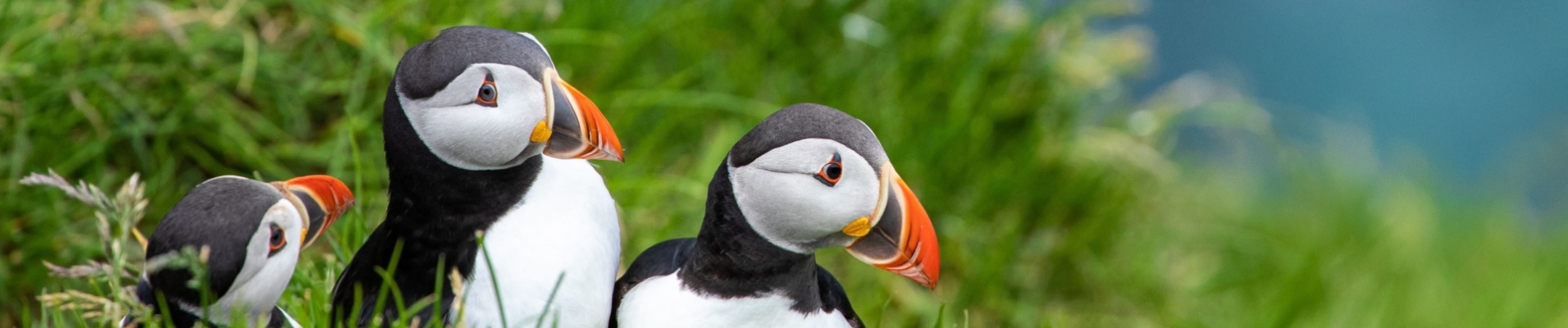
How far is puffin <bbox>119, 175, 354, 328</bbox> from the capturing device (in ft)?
5.04

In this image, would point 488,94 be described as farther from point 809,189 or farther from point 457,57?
point 809,189

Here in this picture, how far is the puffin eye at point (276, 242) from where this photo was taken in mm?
1589

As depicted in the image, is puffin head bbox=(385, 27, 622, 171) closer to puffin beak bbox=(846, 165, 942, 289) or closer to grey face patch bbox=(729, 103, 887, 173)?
grey face patch bbox=(729, 103, 887, 173)

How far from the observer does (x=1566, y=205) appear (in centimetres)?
575

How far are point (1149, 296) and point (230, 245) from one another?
10.3ft

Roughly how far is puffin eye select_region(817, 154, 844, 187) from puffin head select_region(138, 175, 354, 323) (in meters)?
0.69

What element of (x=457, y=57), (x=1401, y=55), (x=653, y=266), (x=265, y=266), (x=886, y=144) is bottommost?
(x=265, y=266)

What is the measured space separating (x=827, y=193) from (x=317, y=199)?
70 cm

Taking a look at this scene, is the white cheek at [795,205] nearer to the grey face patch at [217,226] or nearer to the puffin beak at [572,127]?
the puffin beak at [572,127]

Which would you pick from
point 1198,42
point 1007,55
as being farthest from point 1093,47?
point 1198,42

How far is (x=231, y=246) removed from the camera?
5.04ft

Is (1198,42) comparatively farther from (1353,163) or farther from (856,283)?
(856,283)

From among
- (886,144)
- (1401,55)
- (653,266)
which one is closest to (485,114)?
(653,266)

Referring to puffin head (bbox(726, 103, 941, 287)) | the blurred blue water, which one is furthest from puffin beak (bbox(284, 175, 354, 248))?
the blurred blue water
